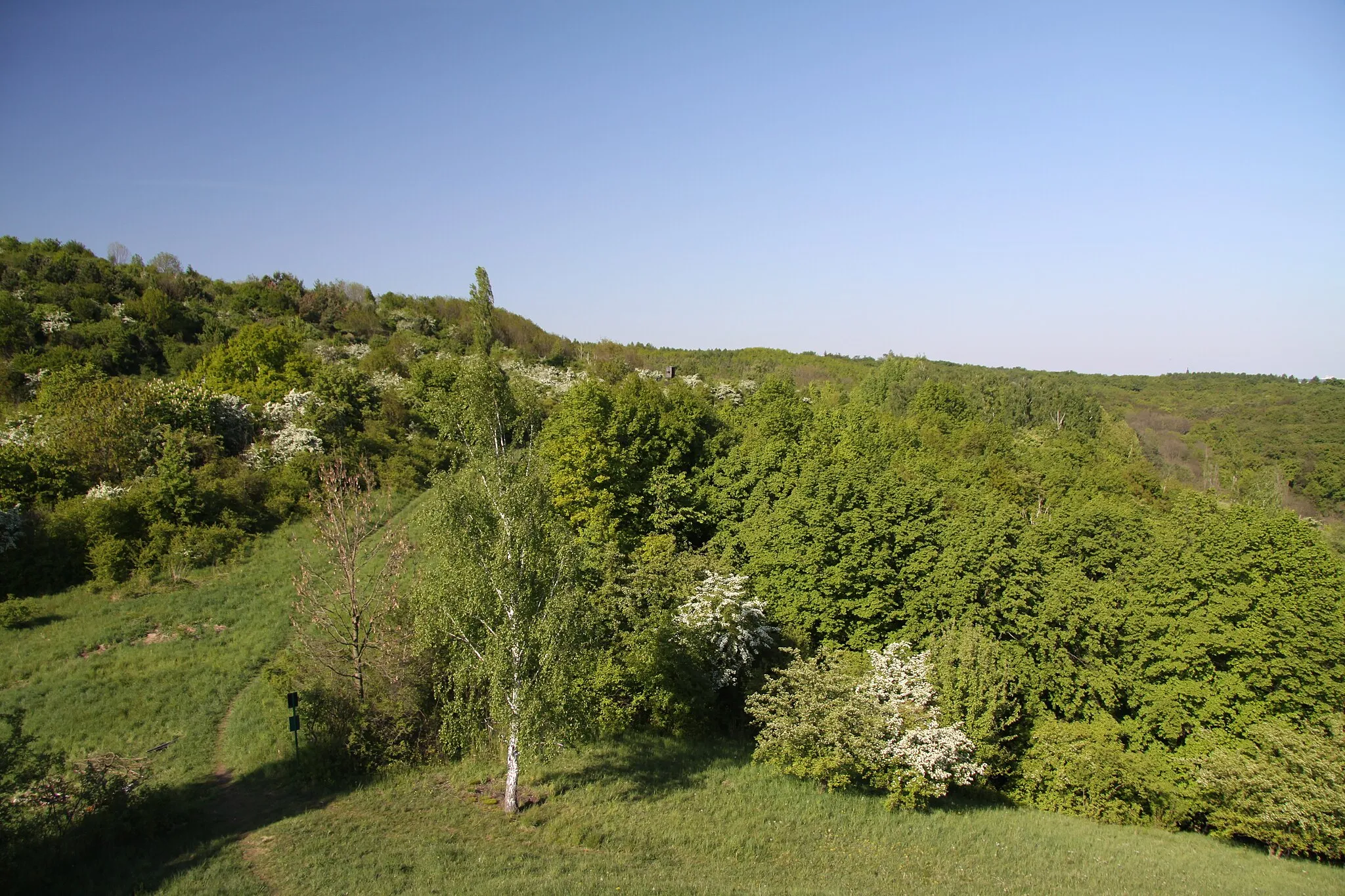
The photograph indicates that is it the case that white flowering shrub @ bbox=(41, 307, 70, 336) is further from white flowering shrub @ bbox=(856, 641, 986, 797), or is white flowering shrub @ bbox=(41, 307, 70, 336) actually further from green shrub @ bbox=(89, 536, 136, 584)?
white flowering shrub @ bbox=(856, 641, 986, 797)

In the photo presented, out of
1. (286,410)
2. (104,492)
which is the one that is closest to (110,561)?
(104,492)

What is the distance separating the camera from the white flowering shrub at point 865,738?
1969 cm

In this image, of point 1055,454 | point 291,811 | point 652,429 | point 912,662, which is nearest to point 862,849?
point 912,662

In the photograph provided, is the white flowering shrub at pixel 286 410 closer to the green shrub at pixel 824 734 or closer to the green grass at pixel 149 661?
the green grass at pixel 149 661

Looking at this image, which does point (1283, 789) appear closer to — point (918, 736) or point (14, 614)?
point (918, 736)

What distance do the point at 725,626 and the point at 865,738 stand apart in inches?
268

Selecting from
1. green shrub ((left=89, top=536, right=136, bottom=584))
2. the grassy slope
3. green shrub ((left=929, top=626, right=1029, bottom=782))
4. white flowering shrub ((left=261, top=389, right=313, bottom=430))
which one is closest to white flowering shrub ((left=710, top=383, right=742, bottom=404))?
white flowering shrub ((left=261, top=389, right=313, bottom=430))

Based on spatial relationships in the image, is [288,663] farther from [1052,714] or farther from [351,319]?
[351,319]

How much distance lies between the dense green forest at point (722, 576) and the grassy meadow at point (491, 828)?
1.25 metres

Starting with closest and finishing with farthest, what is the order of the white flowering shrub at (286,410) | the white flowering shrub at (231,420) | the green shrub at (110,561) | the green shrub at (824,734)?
1. the green shrub at (824,734)
2. the green shrub at (110,561)
3. the white flowering shrub at (231,420)
4. the white flowering shrub at (286,410)

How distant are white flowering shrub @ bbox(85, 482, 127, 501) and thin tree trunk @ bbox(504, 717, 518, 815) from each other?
27.1 meters

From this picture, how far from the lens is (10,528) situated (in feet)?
91.0

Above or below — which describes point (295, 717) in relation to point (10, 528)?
below

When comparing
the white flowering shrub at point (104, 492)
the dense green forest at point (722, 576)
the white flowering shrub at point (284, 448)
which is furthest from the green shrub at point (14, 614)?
the white flowering shrub at point (284, 448)
